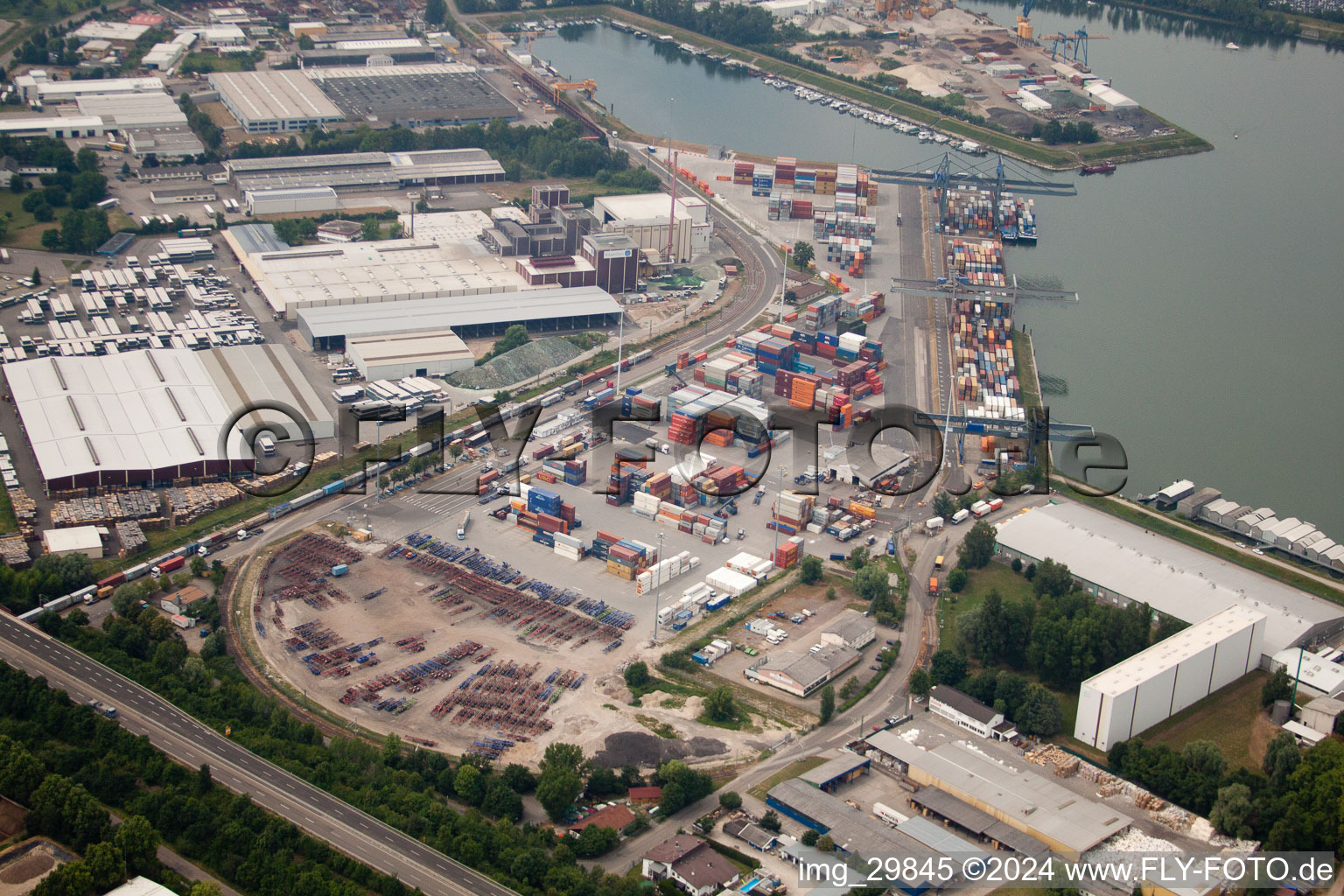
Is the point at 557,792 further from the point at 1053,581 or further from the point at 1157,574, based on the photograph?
the point at 1157,574

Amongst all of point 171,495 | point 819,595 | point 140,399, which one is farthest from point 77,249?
point 819,595

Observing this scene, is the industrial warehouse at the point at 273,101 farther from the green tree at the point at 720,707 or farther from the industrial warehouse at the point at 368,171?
the green tree at the point at 720,707

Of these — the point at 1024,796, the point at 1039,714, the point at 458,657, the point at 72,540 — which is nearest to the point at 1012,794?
the point at 1024,796

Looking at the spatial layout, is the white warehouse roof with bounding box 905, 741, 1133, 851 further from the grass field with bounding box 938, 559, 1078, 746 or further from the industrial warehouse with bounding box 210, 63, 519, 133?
the industrial warehouse with bounding box 210, 63, 519, 133

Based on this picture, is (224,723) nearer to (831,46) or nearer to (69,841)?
(69,841)

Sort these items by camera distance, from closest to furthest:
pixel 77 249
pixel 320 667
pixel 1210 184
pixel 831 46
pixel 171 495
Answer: pixel 320 667 → pixel 171 495 → pixel 77 249 → pixel 1210 184 → pixel 831 46

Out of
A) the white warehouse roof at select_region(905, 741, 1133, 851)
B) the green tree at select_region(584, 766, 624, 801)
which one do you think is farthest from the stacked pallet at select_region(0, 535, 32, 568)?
the white warehouse roof at select_region(905, 741, 1133, 851)

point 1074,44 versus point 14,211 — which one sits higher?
point 1074,44
